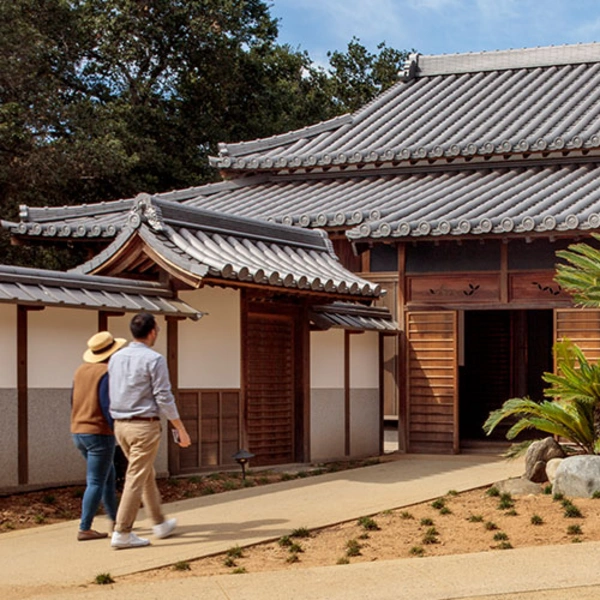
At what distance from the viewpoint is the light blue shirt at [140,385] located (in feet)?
28.5

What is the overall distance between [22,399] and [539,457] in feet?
18.2

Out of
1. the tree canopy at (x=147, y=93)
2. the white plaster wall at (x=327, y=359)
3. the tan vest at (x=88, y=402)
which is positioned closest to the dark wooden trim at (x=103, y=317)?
the tan vest at (x=88, y=402)

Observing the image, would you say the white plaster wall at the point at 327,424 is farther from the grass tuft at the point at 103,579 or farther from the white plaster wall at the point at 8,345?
the grass tuft at the point at 103,579

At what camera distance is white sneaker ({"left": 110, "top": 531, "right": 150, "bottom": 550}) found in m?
8.56

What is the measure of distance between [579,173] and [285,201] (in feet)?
17.2

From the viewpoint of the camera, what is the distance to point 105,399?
29.6 feet

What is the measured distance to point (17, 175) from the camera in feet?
78.8

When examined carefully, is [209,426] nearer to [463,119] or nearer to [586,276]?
[586,276]

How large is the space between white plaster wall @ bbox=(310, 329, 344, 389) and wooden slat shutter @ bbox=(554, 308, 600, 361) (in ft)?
10.6

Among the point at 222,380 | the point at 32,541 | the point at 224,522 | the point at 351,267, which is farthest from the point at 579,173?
the point at 32,541

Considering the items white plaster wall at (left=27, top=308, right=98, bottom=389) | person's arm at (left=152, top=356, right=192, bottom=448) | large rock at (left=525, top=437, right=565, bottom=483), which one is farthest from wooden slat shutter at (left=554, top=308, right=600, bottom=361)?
person's arm at (left=152, top=356, right=192, bottom=448)

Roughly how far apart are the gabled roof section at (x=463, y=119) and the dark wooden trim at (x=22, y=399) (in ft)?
33.1

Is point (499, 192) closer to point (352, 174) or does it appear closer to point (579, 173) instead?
point (579, 173)

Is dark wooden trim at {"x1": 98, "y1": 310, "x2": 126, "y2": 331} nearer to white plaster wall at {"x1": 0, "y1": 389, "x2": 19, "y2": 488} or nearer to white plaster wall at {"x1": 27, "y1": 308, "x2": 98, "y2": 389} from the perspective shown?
white plaster wall at {"x1": 27, "y1": 308, "x2": 98, "y2": 389}
